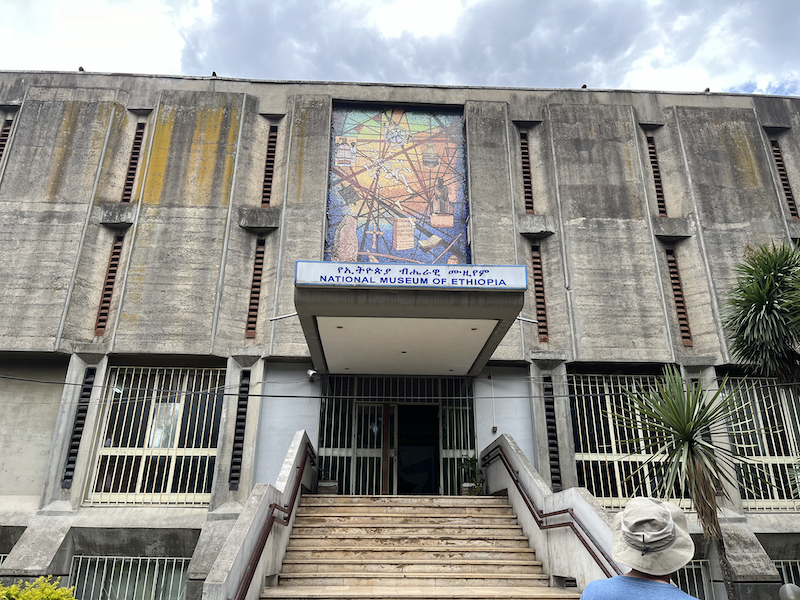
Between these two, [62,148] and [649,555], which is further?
[62,148]

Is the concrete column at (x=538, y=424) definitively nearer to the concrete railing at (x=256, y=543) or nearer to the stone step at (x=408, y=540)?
the stone step at (x=408, y=540)

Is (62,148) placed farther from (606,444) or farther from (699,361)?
(699,361)

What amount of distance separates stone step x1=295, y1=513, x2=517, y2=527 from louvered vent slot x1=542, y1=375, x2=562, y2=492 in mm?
3307

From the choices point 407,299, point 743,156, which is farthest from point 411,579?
point 743,156

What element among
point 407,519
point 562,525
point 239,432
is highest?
point 239,432

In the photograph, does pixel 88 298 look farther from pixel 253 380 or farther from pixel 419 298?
pixel 419 298

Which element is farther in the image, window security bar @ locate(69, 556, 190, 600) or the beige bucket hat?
window security bar @ locate(69, 556, 190, 600)

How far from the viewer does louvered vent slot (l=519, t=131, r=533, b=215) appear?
1579cm

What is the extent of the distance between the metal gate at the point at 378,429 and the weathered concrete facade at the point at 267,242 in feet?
1.57

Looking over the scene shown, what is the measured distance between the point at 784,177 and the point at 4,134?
21324mm

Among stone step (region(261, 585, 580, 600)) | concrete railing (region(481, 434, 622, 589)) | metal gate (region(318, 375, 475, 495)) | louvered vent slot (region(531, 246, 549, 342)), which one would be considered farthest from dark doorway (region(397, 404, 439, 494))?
stone step (region(261, 585, 580, 600))

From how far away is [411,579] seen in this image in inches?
311

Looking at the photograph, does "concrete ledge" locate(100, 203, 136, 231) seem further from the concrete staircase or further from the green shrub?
the green shrub

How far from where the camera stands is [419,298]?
9875mm
